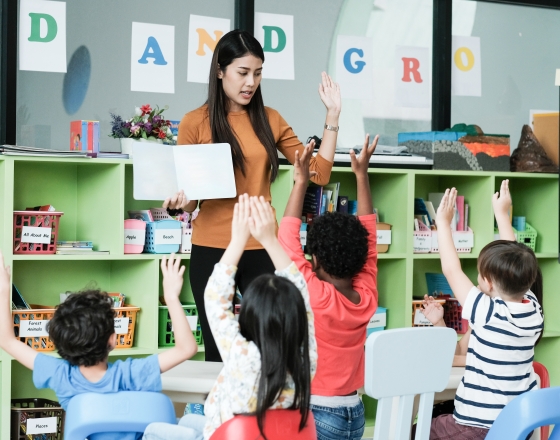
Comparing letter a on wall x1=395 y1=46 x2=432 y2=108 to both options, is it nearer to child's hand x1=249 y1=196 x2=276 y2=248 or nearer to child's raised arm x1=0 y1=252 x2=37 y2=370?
child's hand x1=249 y1=196 x2=276 y2=248

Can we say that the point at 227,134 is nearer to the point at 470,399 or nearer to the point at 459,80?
the point at 470,399

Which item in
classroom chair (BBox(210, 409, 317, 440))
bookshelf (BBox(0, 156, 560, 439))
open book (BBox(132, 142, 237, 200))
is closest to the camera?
classroom chair (BBox(210, 409, 317, 440))

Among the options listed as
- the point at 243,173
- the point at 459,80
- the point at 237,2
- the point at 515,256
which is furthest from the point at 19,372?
the point at 459,80

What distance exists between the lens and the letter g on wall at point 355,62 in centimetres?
393

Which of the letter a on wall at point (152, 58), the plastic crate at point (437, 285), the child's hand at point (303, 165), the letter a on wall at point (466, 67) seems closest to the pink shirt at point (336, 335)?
the child's hand at point (303, 165)

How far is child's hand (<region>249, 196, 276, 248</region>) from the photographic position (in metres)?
1.82

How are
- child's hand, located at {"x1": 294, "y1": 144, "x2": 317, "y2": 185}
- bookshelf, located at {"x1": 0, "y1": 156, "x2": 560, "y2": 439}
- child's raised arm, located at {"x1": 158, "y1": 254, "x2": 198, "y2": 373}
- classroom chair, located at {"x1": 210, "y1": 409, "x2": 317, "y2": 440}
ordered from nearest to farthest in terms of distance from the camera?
classroom chair, located at {"x1": 210, "y1": 409, "x2": 317, "y2": 440} → child's raised arm, located at {"x1": 158, "y1": 254, "x2": 198, "y2": 373} → child's hand, located at {"x1": 294, "y1": 144, "x2": 317, "y2": 185} → bookshelf, located at {"x1": 0, "y1": 156, "x2": 560, "y2": 439}

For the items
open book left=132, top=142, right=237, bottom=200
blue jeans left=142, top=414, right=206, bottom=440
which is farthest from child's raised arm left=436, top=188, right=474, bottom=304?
blue jeans left=142, top=414, right=206, bottom=440

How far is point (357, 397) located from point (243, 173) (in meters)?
0.89

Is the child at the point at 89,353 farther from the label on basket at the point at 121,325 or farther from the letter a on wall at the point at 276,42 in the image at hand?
the letter a on wall at the point at 276,42

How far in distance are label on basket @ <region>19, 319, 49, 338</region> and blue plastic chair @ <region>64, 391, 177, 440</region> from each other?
1.46 meters

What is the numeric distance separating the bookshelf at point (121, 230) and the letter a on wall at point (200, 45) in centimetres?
57

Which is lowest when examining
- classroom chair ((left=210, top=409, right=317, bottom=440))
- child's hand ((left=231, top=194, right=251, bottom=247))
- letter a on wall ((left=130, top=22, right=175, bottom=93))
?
classroom chair ((left=210, top=409, right=317, bottom=440))

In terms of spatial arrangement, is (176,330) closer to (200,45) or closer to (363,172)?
(363,172)
